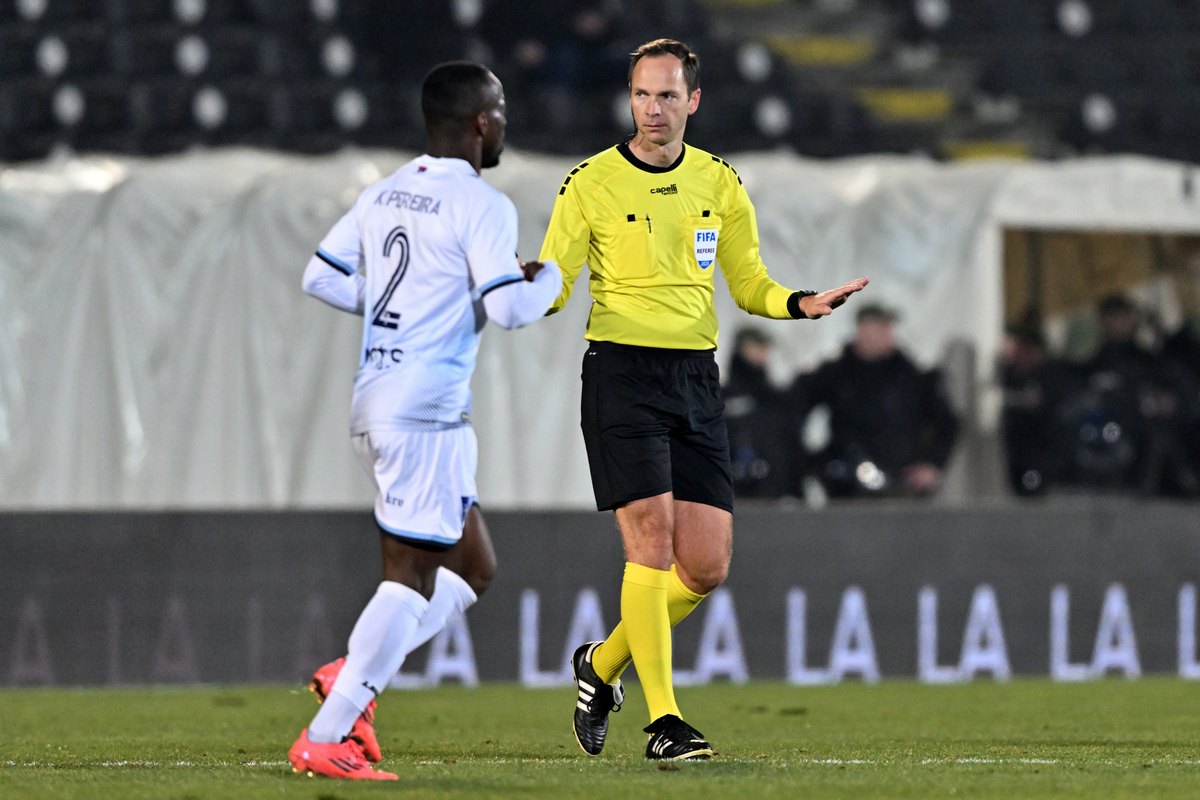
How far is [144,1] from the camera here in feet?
38.2

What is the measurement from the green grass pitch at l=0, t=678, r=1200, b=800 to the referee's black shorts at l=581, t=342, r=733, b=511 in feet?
2.39

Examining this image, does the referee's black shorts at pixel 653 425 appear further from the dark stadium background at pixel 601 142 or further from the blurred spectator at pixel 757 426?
the blurred spectator at pixel 757 426

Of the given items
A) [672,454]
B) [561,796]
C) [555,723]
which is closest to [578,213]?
[672,454]

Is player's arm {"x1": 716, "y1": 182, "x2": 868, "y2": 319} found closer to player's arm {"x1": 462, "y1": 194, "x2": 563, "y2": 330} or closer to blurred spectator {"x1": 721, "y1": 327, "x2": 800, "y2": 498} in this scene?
player's arm {"x1": 462, "y1": 194, "x2": 563, "y2": 330}

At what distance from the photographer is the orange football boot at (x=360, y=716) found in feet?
13.4

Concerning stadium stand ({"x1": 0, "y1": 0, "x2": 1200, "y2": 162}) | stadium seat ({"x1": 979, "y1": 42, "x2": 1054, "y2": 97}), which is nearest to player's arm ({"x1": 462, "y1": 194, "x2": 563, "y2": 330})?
stadium stand ({"x1": 0, "y1": 0, "x2": 1200, "y2": 162})

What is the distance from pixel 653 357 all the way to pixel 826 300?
1.59 feet

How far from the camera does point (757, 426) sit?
9.13m

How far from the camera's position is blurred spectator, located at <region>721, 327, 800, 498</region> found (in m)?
9.11

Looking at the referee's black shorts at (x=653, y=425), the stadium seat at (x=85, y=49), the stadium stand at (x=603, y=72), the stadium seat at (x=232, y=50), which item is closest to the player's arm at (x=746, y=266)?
the referee's black shorts at (x=653, y=425)

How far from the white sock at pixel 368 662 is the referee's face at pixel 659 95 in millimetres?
Answer: 1531

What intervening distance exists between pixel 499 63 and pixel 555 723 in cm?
596

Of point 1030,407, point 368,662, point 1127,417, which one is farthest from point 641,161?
point 1127,417

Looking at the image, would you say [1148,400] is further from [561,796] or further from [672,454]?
[561,796]
